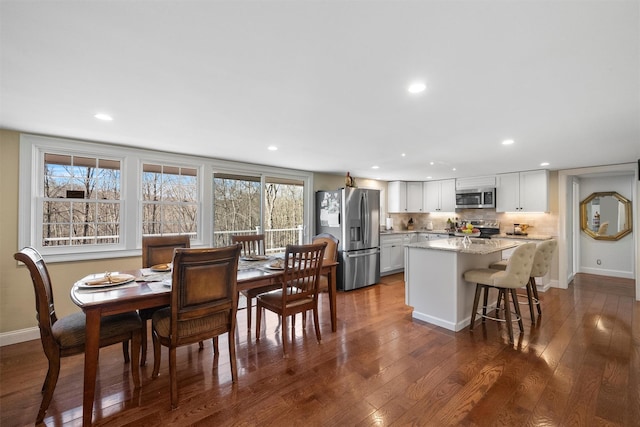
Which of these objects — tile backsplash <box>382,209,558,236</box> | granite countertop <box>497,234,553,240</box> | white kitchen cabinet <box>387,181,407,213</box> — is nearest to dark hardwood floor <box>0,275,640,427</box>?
granite countertop <box>497,234,553,240</box>

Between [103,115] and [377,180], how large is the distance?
5.46 meters

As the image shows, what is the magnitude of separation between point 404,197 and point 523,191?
7.70 feet

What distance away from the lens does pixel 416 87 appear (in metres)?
1.83

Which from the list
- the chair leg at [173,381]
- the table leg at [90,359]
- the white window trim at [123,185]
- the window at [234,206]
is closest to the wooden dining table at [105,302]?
the table leg at [90,359]

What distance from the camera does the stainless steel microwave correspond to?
18.4 ft

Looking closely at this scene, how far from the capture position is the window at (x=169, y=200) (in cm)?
367

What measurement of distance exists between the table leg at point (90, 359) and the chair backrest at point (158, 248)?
47.5 inches

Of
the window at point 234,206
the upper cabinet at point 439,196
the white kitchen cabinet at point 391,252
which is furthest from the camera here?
the upper cabinet at point 439,196

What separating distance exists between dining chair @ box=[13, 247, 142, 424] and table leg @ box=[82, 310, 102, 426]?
0.48ft

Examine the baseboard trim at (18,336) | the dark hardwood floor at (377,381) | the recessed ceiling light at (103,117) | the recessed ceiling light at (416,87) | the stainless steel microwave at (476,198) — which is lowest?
the dark hardwood floor at (377,381)

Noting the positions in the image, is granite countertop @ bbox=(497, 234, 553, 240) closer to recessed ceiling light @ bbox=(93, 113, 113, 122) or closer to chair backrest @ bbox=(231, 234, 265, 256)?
chair backrest @ bbox=(231, 234, 265, 256)

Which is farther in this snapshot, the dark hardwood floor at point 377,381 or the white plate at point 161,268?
the white plate at point 161,268

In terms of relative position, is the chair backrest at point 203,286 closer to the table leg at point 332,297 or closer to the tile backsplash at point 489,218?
the table leg at point 332,297

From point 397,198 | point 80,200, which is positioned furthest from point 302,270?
point 397,198
